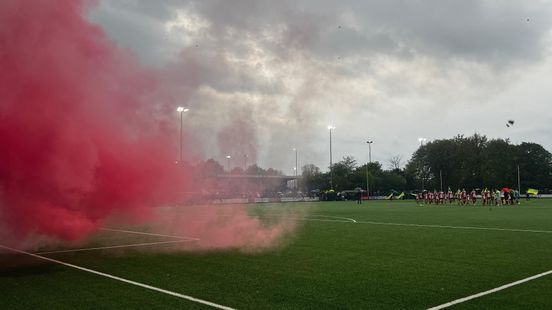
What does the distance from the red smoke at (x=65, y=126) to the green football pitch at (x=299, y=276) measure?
1480 millimetres

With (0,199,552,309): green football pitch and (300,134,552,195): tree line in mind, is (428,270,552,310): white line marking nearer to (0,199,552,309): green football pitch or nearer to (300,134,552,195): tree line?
(0,199,552,309): green football pitch

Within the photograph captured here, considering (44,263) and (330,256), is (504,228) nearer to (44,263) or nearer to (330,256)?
(330,256)

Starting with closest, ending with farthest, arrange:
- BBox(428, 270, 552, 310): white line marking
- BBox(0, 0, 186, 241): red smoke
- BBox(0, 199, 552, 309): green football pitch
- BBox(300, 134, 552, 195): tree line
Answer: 1. BBox(428, 270, 552, 310): white line marking
2. BBox(0, 199, 552, 309): green football pitch
3. BBox(0, 0, 186, 241): red smoke
4. BBox(300, 134, 552, 195): tree line

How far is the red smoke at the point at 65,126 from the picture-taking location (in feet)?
31.9

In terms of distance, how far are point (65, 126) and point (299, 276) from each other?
619cm

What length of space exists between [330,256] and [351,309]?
515 cm

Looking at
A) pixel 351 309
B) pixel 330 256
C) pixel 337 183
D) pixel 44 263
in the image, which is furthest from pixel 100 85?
pixel 337 183

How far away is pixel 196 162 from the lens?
42.5 ft

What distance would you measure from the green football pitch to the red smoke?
1.48m

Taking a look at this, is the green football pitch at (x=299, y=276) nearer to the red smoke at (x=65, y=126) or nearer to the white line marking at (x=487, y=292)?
the white line marking at (x=487, y=292)

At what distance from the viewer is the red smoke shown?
972 centimetres

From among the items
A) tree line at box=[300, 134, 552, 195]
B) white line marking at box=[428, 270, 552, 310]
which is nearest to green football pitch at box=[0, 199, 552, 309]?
white line marking at box=[428, 270, 552, 310]

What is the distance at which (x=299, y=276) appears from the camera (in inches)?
358

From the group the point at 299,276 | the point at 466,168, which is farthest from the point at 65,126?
the point at 466,168
